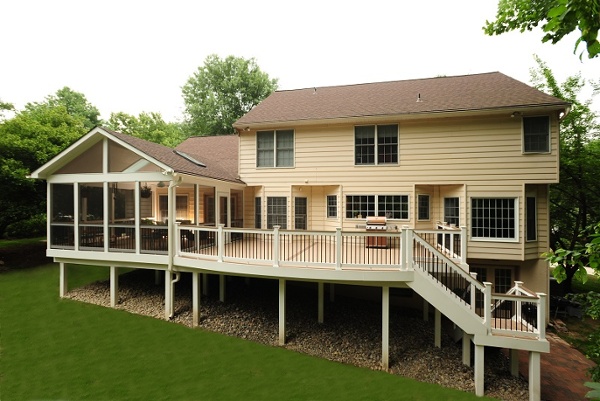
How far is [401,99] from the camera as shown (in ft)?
38.8

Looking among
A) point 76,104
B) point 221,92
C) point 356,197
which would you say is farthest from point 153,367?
point 76,104

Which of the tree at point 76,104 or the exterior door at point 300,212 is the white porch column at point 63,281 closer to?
the exterior door at point 300,212

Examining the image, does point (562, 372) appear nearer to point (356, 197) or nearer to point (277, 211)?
point (356, 197)

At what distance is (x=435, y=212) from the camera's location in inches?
433

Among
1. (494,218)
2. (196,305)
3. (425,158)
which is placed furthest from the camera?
(425,158)

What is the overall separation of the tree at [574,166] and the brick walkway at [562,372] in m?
5.83

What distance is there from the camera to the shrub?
61.7ft

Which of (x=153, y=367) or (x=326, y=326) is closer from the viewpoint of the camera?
(x=153, y=367)

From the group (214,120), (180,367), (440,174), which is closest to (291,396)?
(180,367)

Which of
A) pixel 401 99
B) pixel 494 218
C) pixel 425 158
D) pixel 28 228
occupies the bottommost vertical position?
pixel 28 228

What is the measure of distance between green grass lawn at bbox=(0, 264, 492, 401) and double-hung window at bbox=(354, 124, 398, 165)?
742cm

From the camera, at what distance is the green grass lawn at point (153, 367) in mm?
6137

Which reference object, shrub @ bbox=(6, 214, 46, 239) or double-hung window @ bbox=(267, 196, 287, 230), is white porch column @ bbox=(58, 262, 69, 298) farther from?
shrub @ bbox=(6, 214, 46, 239)

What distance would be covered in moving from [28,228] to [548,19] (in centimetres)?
2779
